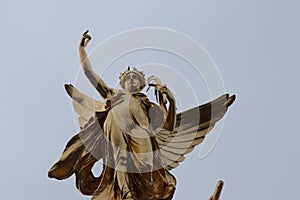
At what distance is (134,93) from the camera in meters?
13.1

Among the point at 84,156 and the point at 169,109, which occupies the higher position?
the point at 169,109

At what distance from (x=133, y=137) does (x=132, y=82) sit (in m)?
1.03

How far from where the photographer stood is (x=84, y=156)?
42.8 feet

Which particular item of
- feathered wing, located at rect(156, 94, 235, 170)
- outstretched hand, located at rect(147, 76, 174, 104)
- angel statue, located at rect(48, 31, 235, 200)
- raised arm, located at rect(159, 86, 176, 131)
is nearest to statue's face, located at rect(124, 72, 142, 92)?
angel statue, located at rect(48, 31, 235, 200)

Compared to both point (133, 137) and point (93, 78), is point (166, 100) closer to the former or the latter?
point (133, 137)

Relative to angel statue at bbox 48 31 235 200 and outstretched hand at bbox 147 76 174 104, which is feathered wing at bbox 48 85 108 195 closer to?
angel statue at bbox 48 31 235 200

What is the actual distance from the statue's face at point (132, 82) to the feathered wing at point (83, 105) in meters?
0.56

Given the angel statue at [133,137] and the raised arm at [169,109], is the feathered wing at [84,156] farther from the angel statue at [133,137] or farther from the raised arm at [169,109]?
the raised arm at [169,109]

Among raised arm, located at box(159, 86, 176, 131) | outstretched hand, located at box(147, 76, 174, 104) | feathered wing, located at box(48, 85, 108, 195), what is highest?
outstretched hand, located at box(147, 76, 174, 104)

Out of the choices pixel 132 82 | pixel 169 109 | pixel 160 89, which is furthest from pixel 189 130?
pixel 132 82

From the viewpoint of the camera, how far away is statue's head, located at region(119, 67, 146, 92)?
517 inches

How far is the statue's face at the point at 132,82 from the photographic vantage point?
13.1m

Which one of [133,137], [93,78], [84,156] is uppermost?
[93,78]

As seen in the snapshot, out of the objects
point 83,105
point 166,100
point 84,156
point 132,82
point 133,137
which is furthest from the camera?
point 83,105
